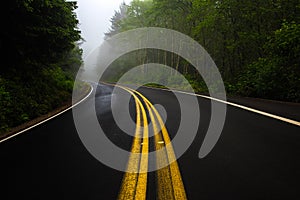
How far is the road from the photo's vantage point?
8.93 ft

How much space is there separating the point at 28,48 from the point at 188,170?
10071 millimetres

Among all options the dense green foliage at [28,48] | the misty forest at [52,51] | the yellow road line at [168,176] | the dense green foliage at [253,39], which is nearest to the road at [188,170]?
the yellow road line at [168,176]

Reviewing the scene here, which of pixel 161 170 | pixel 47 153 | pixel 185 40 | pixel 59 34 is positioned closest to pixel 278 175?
pixel 161 170

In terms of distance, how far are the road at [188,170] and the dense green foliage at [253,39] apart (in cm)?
691

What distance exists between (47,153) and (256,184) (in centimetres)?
372

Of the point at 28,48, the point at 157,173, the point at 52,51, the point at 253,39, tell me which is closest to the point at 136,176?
the point at 157,173

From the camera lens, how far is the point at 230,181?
290cm

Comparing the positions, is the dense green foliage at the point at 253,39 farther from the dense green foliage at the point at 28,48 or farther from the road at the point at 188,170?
the dense green foliage at the point at 28,48

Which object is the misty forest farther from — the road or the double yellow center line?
the double yellow center line

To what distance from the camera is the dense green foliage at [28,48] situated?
28.6 ft

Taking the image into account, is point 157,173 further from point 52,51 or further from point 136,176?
point 52,51

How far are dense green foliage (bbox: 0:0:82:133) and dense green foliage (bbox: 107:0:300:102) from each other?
10299 mm

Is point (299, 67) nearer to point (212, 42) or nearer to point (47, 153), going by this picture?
point (47, 153)

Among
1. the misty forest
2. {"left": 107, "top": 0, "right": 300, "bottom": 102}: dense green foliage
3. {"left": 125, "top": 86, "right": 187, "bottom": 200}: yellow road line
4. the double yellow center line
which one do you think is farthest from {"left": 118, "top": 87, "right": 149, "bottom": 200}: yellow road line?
{"left": 107, "top": 0, "right": 300, "bottom": 102}: dense green foliage
